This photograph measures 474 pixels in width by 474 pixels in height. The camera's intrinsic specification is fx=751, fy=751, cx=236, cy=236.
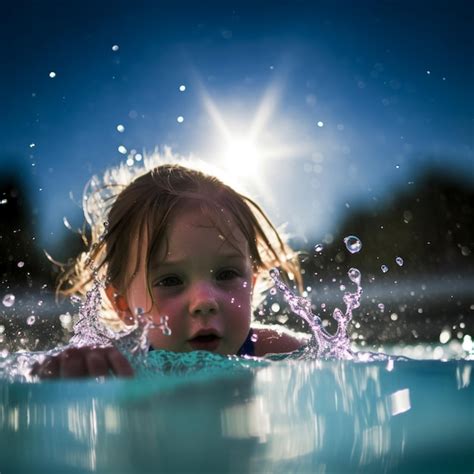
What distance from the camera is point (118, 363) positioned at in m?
2.41

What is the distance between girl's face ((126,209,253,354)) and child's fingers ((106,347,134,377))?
73 centimetres

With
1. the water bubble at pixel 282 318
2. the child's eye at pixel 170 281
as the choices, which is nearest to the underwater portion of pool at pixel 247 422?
the child's eye at pixel 170 281

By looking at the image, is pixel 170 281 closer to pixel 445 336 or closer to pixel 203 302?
pixel 203 302

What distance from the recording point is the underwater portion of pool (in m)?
1.40

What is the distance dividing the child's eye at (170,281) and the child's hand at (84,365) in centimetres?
81

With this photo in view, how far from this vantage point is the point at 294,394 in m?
1.95

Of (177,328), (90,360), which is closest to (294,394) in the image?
(90,360)

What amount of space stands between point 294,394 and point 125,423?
495 millimetres

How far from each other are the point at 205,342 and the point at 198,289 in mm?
234

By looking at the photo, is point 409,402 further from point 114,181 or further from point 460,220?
point 460,220

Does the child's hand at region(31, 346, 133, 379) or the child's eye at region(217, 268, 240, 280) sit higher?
the child's eye at region(217, 268, 240, 280)

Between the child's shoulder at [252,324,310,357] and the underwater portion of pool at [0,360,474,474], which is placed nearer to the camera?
the underwater portion of pool at [0,360,474,474]

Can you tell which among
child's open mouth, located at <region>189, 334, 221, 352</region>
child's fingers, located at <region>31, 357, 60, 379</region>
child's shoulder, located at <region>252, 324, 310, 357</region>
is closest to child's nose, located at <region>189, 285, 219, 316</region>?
child's open mouth, located at <region>189, 334, 221, 352</region>

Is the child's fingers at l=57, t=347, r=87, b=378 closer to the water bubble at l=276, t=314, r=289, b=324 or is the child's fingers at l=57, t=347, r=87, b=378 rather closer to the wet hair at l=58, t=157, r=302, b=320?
the wet hair at l=58, t=157, r=302, b=320
